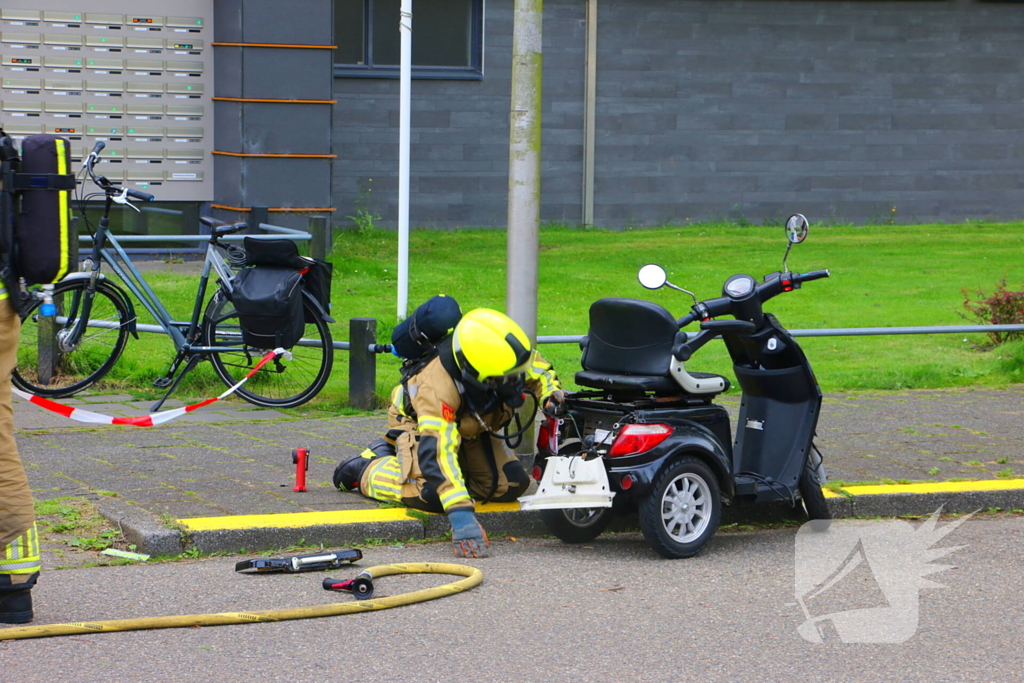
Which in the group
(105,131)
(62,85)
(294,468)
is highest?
(62,85)

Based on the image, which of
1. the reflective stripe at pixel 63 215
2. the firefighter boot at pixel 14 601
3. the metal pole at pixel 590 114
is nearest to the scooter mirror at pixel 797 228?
the reflective stripe at pixel 63 215

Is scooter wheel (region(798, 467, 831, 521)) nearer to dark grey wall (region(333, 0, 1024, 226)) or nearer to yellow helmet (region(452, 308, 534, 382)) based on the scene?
yellow helmet (region(452, 308, 534, 382))

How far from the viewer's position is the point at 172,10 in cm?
1567

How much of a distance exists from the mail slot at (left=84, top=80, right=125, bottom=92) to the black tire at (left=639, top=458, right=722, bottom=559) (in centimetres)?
1159

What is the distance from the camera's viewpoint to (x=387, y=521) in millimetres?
6301

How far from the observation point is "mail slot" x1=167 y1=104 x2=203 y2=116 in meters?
15.9

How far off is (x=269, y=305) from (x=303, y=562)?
11.1 feet

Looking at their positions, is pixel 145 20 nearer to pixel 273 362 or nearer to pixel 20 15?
pixel 20 15

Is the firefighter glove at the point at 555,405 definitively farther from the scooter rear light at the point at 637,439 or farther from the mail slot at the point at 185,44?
the mail slot at the point at 185,44

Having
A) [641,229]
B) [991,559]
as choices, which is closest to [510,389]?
[991,559]

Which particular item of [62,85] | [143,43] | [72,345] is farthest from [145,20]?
[72,345]

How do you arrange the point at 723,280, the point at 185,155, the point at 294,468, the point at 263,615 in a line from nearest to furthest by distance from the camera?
the point at 263,615, the point at 294,468, the point at 185,155, the point at 723,280

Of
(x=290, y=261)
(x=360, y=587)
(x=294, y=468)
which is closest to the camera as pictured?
(x=360, y=587)

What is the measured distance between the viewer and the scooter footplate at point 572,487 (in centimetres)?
595
